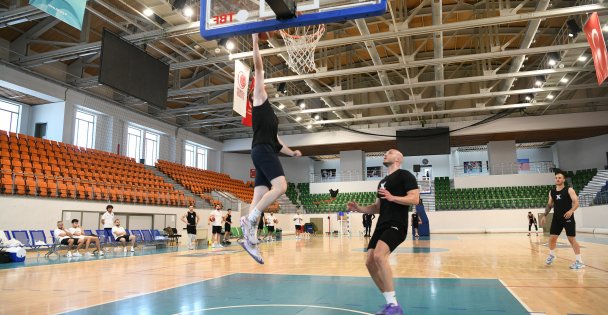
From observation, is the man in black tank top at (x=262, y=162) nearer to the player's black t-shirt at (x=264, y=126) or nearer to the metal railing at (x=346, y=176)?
the player's black t-shirt at (x=264, y=126)

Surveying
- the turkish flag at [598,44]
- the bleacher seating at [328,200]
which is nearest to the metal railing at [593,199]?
the bleacher seating at [328,200]

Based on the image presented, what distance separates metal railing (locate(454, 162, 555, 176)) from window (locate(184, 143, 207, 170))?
1877 cm

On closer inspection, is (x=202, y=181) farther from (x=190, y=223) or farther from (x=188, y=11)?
(x=188, y=11)

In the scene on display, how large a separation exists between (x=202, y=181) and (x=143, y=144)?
404cm

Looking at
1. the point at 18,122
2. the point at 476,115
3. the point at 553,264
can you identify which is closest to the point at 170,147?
the point at 18,122

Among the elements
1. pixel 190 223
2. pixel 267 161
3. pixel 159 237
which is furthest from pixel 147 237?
pixel 267 161

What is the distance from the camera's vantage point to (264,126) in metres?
3.96

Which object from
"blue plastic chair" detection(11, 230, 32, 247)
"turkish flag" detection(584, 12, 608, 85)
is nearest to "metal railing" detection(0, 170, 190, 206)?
"blue plastic chair" detection(11, 230, 32, 247)

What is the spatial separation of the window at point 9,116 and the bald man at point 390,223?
19484mm

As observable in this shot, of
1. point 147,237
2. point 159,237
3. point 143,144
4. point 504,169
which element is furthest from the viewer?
point 504,169

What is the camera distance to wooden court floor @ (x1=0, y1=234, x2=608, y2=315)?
4.21m

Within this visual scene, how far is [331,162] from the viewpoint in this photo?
3712cm

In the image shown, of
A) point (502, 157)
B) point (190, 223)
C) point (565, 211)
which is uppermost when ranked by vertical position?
point (502, 157)

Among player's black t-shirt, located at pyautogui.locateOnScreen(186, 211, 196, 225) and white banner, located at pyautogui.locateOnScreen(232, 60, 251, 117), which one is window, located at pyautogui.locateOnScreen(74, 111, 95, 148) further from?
white banner, located at pyautogui.locateOnScreen(232, 60, 251, 117)
